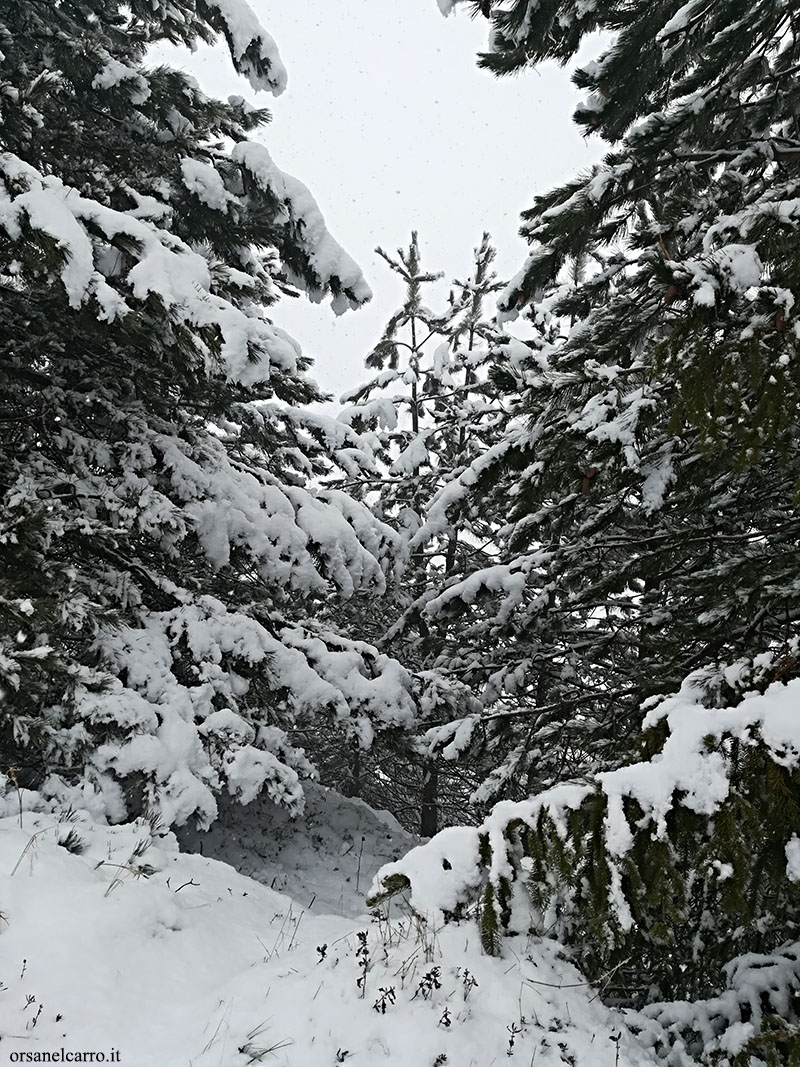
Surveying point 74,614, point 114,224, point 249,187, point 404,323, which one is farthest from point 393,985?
point 404,323

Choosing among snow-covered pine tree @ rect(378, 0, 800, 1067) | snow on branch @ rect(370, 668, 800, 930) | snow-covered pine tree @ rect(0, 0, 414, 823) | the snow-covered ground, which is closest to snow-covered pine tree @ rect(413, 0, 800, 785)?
snow-covered pine tree @ rect(378, 0, 800, 1067)

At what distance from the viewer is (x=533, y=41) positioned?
4.32m

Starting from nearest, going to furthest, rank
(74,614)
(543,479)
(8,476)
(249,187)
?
(543,479) < (74,614) < (8,476) < (249,187)

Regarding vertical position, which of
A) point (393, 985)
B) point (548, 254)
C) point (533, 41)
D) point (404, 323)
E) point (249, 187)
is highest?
point (404, 323)

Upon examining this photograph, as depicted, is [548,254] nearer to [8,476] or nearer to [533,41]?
[533,41]

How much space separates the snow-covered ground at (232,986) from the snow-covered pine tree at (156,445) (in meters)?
0.98

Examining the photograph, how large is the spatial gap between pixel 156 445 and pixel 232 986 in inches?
182

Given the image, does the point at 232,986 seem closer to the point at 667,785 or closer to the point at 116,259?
the point at 667,785

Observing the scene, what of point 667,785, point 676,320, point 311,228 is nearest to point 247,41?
point 311,228

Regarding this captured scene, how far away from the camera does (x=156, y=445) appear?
634 cm

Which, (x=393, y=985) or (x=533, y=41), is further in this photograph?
(x=533, y=41)

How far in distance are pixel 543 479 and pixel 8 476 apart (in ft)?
14.3

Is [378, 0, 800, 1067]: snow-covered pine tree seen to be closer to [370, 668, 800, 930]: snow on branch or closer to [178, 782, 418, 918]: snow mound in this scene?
[370, 668, 800, 930]: snow on branch

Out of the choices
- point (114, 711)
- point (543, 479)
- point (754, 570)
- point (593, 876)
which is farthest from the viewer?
point (114, 711)
